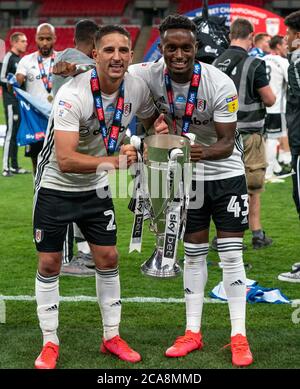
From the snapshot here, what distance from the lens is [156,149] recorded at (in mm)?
3725

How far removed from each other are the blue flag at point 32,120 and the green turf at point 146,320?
39.9 inches

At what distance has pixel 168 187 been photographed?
3.75 metres

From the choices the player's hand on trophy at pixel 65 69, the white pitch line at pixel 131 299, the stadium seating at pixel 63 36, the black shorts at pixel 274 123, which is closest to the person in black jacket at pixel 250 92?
the white pitch line at pixel 131 299

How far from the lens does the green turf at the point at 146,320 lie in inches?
161

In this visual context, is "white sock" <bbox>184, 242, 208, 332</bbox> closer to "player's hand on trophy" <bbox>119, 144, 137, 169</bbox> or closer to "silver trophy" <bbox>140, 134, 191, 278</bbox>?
"silver trophy" <bbox>140, 134, 191, 278</bbox>

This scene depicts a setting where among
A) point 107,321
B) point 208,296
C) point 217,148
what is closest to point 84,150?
point 217,148

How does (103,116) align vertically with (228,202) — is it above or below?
above

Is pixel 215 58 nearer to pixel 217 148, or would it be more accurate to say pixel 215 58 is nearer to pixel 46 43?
pixel 46 43

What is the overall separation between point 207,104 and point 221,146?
0.22 metres

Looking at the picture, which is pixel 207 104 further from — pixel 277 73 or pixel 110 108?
pixel 277 73

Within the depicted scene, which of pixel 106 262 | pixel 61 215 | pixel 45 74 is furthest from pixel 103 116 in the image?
pixel 45 74

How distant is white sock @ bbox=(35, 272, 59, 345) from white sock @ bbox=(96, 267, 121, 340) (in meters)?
0.27

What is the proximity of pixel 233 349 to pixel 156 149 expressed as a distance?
117cm

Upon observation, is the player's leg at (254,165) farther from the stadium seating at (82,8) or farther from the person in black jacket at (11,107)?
the stadium seating at (82,8)
